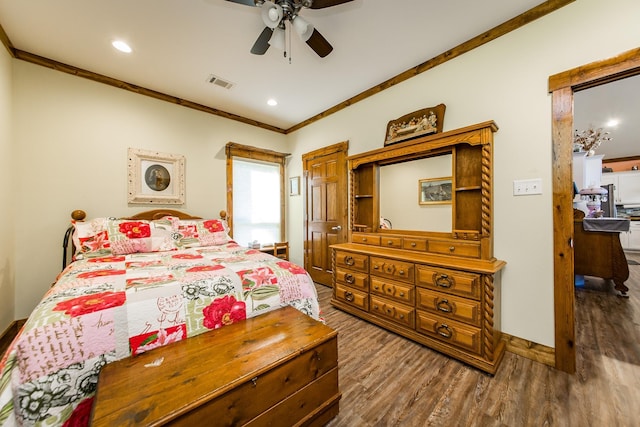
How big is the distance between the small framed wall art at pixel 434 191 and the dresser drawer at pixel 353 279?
102cm

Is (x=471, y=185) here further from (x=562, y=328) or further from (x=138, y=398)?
(x=138, y=398)

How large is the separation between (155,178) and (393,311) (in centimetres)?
333

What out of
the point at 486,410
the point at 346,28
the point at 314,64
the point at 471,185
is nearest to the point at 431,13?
the point at 346,28

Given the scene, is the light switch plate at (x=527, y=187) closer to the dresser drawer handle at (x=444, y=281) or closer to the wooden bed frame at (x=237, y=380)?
the dresser drawer handle at (x=444, y=281)

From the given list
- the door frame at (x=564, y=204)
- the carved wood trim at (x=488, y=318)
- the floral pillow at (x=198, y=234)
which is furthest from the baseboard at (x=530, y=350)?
the floral pillow at (x=198, y=234)

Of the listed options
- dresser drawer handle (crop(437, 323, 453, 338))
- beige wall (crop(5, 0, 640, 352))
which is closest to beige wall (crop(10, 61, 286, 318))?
beige wall (crop(5, 0, 640, 352))

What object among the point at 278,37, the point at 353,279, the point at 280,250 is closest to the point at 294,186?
the point at 280,250

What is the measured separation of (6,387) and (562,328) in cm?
310

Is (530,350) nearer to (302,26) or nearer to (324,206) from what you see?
(324,206)

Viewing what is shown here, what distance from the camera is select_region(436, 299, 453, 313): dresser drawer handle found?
1902 millimetres

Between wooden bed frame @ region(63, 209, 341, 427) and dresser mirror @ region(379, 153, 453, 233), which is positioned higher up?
dresser mirror @ region(379, 153, 453, 233)

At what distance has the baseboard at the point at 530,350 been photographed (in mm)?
1809

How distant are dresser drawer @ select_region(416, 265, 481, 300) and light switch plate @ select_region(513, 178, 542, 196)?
0.83 m

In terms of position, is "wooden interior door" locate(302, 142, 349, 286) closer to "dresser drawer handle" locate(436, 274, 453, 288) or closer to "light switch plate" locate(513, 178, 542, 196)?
"dresser drawer handle" locate(436, 274, 453, 288)
